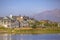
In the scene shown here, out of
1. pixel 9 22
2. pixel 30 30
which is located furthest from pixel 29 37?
pixel 9 22

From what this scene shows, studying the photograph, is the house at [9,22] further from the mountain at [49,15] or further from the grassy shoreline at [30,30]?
the mountain at [49,15]

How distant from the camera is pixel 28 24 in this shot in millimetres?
1933

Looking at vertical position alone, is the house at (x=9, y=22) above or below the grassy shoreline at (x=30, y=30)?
above

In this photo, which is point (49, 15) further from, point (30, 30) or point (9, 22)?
point (9, 22)

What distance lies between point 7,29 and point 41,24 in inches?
19.4

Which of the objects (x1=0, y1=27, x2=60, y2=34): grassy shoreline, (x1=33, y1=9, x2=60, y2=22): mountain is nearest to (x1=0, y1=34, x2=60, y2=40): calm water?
(x1=0, y1=27, x2=60, y2=34): grassy shoreline

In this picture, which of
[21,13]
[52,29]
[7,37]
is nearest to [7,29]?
[7,37]

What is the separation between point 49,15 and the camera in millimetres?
1961

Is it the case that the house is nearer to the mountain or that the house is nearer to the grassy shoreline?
the grassy shoreline

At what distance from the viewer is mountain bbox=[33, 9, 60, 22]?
1940 mm

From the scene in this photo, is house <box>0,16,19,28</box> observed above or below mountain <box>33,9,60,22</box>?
below

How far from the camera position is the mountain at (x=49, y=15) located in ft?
6.36

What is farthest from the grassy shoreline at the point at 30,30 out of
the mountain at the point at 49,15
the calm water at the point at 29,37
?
the mountain at the point at 49,15

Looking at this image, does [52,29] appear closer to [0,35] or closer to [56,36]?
[56,36]
